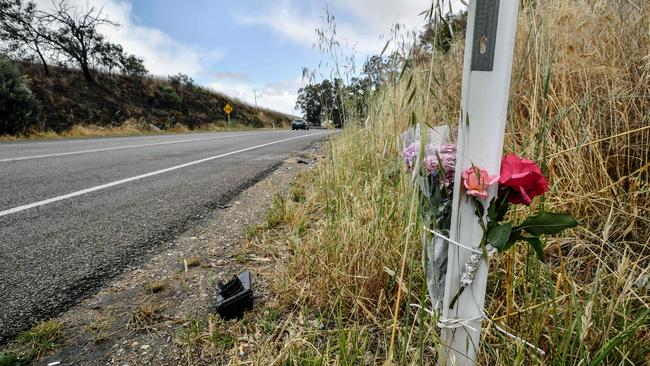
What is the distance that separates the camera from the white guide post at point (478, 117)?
625 mm

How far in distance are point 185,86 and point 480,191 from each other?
3226 cm

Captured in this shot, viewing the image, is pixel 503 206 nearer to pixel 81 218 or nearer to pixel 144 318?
pixel 144 318

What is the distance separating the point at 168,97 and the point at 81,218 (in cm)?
2563

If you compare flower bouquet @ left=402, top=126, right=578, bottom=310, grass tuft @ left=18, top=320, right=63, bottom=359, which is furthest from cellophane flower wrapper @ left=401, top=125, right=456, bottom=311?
grass tuft @ left=18, top=320, right=63, bottom=359

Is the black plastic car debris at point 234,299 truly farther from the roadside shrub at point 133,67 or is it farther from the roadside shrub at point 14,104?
the roadside shrub at point 133,67

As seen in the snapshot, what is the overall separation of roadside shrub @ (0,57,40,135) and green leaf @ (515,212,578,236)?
15917 millimetres

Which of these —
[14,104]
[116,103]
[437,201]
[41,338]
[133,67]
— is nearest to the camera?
[437,201]

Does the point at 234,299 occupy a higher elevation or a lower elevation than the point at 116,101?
lower

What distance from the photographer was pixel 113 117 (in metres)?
19.0

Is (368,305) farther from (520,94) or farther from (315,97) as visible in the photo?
(315,97)

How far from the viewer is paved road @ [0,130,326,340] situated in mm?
1537

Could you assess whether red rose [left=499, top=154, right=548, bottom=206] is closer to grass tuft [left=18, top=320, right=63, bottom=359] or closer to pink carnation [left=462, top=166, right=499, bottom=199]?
pink carnation [left=462, top=166, right=499, bottom=199]

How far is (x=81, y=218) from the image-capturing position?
97.5 inches

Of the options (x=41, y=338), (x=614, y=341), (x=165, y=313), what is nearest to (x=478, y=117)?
(x=614, y=341)
